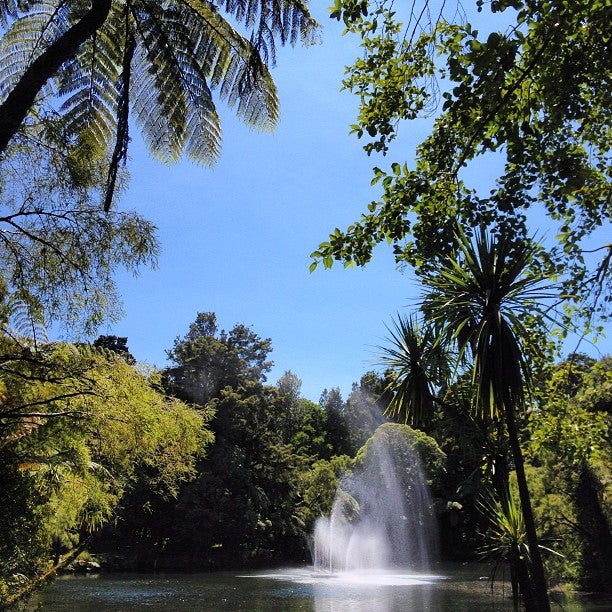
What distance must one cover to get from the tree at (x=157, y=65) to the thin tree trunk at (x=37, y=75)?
0.43m

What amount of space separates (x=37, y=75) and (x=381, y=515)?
84.4 feet

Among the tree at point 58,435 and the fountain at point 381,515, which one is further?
the fountain at point 381,515

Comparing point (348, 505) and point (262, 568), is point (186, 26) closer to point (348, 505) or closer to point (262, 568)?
point (348, 505)

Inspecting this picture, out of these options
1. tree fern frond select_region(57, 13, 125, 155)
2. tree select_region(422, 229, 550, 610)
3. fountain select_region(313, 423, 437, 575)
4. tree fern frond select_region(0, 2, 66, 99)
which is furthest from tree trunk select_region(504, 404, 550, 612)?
fountain select_region(313, 423, 437, 575)

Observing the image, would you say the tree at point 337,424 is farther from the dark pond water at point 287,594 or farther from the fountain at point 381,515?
the dark pond water at point 287,594

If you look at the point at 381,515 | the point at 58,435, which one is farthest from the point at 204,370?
the point at 58,435

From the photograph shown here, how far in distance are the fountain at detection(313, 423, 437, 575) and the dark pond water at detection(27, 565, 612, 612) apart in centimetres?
345

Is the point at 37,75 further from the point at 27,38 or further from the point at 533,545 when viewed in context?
the point at 533,545

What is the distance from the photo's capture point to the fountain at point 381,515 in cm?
2514

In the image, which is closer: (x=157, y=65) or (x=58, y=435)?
(x=157, y=65)

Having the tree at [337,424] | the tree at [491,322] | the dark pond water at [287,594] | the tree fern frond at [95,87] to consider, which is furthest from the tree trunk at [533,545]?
the tree at [337,424]

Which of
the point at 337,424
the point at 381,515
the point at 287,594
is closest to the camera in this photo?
the point at 287,594

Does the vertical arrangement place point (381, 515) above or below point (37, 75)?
above

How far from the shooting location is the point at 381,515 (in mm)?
25797
